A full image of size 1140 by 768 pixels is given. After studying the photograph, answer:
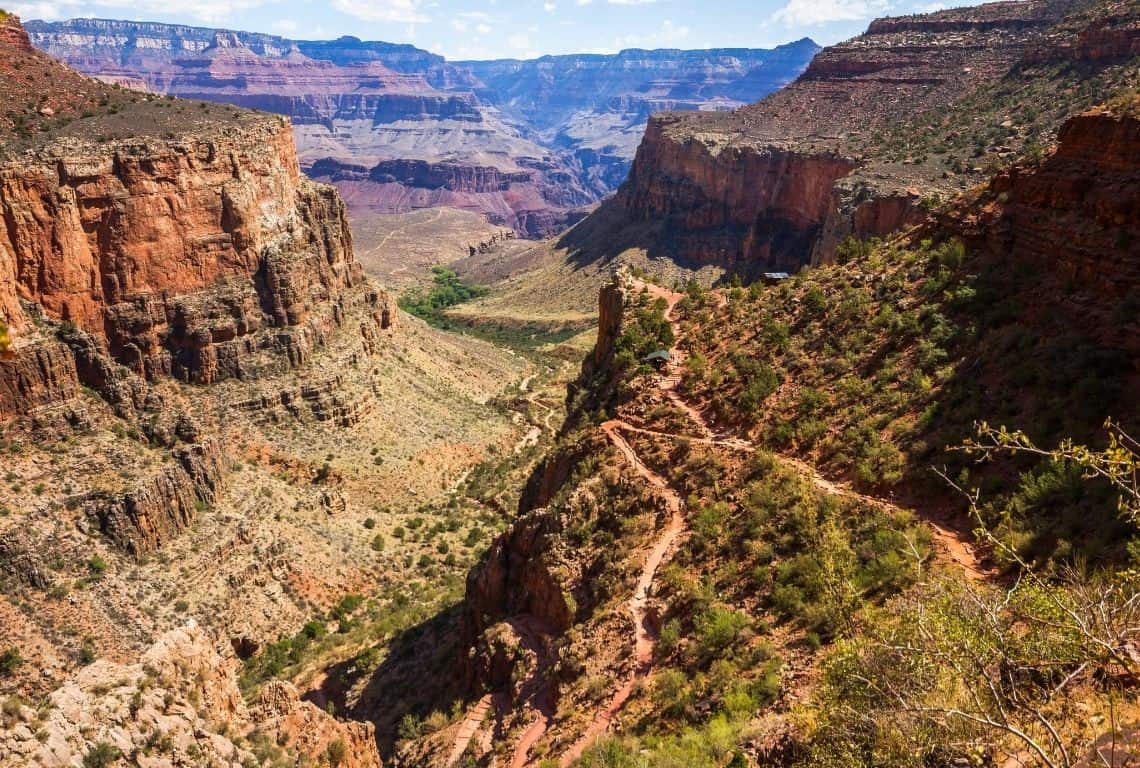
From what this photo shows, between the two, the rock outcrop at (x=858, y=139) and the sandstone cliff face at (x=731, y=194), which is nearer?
the rock outcrop at (x=858, y=139)

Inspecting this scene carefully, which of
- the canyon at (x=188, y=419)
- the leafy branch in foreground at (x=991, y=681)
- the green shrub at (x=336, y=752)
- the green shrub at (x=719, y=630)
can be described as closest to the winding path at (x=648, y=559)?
the green shrub at (x=719, y=630)

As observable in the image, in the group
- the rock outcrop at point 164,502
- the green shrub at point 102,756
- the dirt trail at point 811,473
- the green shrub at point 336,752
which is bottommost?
the rock outcrop at point 164,502

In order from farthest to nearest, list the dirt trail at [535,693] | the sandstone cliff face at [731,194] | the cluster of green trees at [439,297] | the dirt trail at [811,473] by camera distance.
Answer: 1. the cluster of green trees at [439,297]
2. the sandstone cliff face at [731,194]
3. the dirt trail at [535,693]
4. the dirt trail at [811,473]

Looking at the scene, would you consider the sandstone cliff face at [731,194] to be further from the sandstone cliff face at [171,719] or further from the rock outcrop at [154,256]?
the sandstone cliff face at [171,719]

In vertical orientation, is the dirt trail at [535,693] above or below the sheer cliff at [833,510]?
below

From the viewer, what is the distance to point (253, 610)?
123ft

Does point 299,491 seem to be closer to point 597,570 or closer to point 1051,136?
point 597,570

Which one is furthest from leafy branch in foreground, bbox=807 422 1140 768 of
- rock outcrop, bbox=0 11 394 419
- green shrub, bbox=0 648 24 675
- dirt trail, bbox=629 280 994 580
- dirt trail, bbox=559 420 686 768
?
rock outcrop, bbox=0 11 394 419

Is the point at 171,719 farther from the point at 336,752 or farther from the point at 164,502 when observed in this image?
the point at 164,502

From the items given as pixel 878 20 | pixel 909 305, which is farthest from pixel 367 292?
pixel 878 20

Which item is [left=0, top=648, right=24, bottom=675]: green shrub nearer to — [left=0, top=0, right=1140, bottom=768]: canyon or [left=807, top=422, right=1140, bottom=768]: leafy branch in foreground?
[left=0, top=0, right=1140, bottom=768]: canyon

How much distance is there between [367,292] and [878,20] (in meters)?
98.3

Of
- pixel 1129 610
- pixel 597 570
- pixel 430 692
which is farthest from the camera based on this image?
pixel 430 692

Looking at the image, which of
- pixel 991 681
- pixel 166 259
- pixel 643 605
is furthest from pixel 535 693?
pixel 166 259
